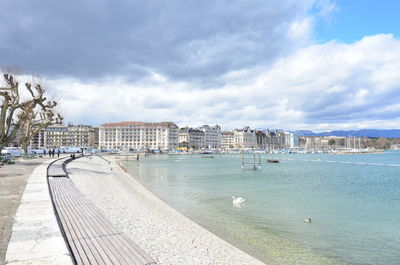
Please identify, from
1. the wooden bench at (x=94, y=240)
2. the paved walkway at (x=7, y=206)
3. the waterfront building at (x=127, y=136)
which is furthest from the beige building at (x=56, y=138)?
the wooden bench at (x=94, y=240)

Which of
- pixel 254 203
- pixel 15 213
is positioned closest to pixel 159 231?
pixel 15 213

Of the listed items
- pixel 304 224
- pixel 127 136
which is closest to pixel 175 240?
pixel 304 224

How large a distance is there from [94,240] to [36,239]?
153 cm

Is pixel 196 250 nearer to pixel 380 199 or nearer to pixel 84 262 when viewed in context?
pixel 84 262

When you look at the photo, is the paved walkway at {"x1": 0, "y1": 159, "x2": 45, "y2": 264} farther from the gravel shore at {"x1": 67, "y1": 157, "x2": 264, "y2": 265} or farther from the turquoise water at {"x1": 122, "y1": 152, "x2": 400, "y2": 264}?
the turquoise water at {"x1": 122, "y1": 152, "x2": 400, "y2": 264}

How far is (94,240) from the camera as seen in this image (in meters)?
8.31

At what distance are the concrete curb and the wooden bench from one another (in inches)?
19.2

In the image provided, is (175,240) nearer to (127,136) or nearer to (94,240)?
(94,240)

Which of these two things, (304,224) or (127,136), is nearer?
(304,224)

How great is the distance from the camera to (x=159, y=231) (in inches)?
474

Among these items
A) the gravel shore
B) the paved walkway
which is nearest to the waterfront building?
the paved walkway

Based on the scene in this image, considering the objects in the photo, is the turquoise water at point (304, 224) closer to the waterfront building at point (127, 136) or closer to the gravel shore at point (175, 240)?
the gravel shore at point (175, 240)

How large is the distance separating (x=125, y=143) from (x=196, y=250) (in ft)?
637

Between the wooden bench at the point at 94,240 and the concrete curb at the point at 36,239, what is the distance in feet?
1.60
